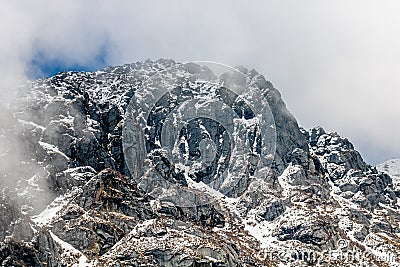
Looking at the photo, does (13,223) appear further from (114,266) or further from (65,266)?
(114,266)

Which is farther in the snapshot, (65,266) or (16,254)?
(65,266)

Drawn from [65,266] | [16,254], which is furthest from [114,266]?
[16,254]

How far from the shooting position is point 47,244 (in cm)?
19662

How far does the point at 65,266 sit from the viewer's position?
7800 inches

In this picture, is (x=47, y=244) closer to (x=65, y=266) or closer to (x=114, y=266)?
(x=65, y=266)

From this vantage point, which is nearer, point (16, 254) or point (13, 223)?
point (16, 254)

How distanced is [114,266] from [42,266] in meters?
24.5

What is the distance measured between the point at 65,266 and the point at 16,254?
19079 mm

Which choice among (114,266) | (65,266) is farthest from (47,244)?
(114,266)

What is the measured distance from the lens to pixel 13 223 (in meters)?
198

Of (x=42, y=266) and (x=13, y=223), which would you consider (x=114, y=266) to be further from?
(x=13, y=223)

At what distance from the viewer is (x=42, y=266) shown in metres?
187

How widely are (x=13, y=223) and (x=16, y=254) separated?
15.6 meters

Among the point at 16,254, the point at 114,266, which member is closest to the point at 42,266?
the point at 16,254
